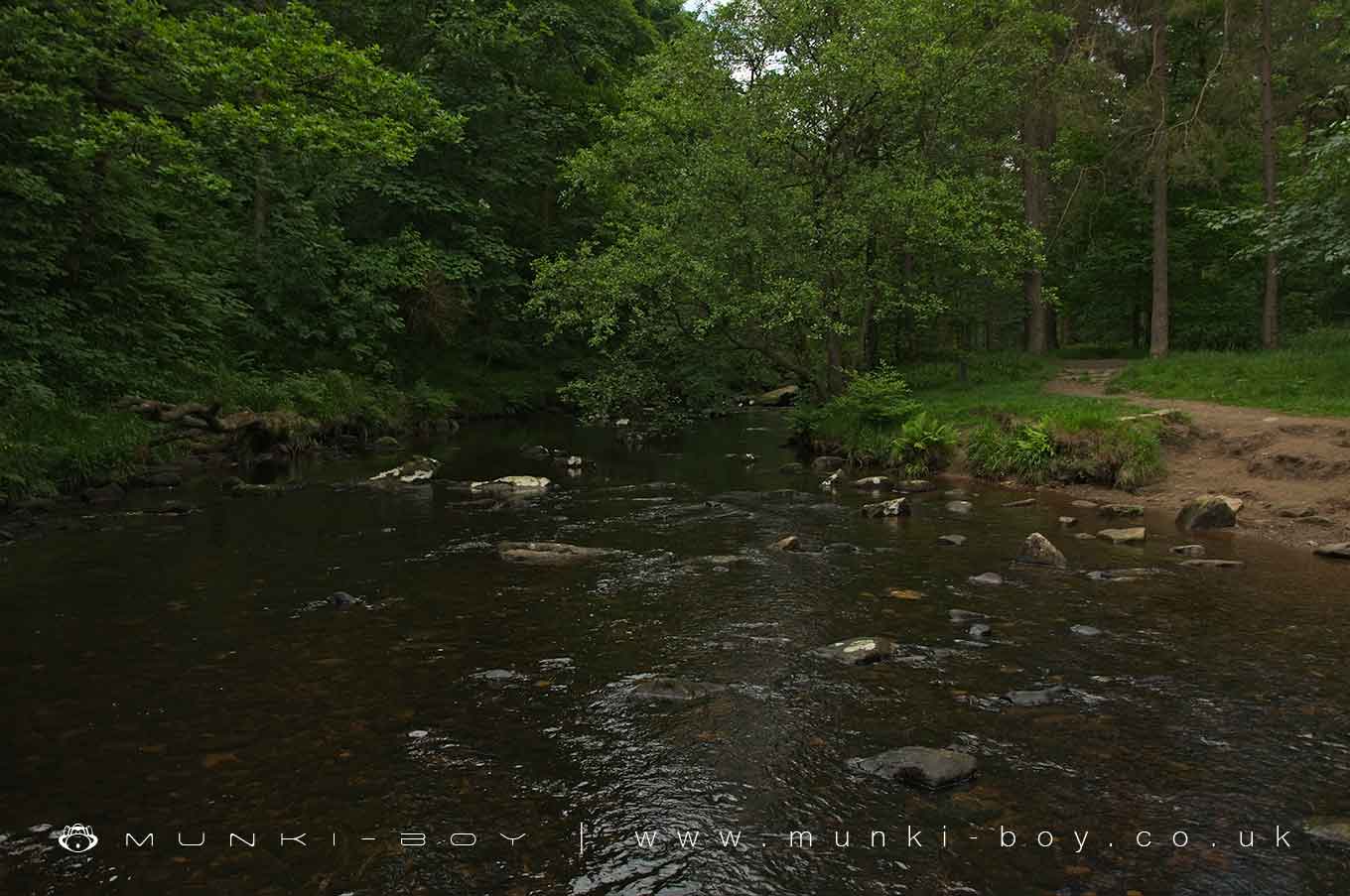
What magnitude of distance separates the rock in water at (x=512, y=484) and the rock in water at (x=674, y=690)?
34.8 feet

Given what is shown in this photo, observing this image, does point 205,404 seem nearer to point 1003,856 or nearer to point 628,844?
point 628,844

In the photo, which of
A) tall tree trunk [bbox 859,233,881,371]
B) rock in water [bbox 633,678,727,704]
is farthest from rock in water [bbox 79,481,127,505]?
tall tree trunk [bbox 859,233,881,371]

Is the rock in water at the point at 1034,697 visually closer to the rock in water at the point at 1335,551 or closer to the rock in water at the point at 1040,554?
the rock in water at the point at 1040,554

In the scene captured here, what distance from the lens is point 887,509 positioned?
14.0m

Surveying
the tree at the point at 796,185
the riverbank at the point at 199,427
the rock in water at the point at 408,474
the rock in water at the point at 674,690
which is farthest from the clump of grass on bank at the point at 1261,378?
the riverbank at the point at 199,427

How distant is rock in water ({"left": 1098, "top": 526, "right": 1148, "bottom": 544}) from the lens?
1148 centimetres

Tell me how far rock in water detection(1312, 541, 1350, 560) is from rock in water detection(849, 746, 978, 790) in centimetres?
850

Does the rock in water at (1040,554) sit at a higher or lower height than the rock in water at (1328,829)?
higher

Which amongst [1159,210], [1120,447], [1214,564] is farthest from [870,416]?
[1159,210]

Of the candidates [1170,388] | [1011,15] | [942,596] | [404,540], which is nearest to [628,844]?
[942,596]

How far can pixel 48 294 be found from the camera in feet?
55.2

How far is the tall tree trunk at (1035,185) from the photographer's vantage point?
28844 millimetres

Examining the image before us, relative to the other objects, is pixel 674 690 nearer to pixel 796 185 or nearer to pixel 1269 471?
pixel 1269 471

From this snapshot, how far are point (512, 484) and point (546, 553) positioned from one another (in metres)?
6.65
